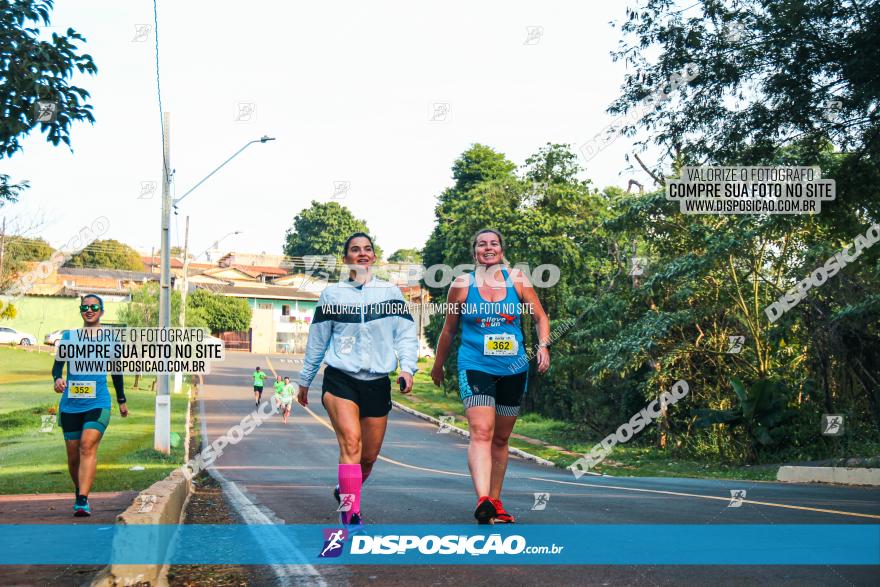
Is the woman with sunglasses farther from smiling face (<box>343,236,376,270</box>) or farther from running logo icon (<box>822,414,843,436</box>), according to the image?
running logo icon (<box>822,414,843,436</box>)

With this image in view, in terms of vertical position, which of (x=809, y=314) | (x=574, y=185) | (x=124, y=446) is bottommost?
(x=124, y=446)

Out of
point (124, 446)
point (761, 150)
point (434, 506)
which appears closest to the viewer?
point (434, 506)

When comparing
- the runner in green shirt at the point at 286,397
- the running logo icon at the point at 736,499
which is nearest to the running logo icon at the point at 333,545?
the running logo icon at the point at 736,499

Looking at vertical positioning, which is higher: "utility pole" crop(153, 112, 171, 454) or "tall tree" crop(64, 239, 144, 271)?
"tall tree" crop(64, 239, 144, 271)

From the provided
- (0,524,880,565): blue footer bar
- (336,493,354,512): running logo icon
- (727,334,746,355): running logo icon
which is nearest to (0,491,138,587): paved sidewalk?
(0,524,880,565): blue footer bar

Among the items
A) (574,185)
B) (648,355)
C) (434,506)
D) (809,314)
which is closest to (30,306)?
(574,185)

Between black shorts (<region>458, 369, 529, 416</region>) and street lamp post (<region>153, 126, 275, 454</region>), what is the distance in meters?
12.8

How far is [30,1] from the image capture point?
8680 millimetres

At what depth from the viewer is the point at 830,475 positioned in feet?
49.4

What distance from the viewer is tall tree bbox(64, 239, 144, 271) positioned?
97.6 meters

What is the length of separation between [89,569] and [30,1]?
5.44 meters

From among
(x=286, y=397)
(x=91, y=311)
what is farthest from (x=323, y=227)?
(x=91, y=311)

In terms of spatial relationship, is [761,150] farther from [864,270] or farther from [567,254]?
[567,254]

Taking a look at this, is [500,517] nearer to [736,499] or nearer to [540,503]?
[540,503]
